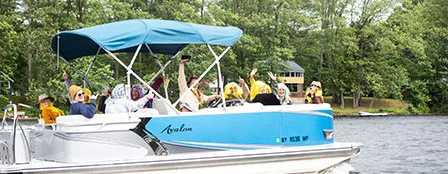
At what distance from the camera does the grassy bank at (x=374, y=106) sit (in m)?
56.1

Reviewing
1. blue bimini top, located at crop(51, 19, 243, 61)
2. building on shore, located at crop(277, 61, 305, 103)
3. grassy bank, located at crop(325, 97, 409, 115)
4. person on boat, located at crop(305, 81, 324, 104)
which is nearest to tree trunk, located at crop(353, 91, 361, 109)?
grassy bank, located at crop(325, 97, 409, 115)

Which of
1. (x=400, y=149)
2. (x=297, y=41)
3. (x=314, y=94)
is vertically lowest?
(x=400, y=149)

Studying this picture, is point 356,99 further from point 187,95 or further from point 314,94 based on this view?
point 187,95

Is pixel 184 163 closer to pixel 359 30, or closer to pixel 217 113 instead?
pixel 217 113

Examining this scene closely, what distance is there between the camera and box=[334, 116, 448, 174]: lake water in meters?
19.2

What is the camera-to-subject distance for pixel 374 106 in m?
60.2

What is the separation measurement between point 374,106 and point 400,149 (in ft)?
117

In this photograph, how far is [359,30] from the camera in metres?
61.7

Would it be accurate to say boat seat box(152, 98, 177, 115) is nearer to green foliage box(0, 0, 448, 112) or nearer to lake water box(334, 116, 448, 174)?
lake water box(334, 116, 448, 174)

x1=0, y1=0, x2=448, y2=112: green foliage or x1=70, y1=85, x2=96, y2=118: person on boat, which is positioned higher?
x1=0, y1=0, x2=448, y2=112: green foliage

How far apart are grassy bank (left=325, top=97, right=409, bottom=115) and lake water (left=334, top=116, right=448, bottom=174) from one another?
57.6 feet

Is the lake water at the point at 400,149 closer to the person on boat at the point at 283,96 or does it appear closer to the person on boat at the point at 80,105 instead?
the person on boat at the point at 283,96

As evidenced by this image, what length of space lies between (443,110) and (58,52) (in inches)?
1988

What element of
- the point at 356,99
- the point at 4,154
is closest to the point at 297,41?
the point at 356,99
